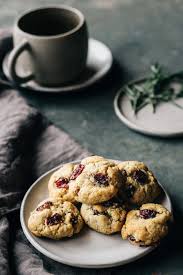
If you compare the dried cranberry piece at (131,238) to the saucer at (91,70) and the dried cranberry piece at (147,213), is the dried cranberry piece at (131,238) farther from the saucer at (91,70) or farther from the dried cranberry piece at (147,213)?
the saucer at (91,70)

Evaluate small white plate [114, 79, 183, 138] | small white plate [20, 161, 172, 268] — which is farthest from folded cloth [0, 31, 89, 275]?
small white plate [114, 79, 183, 138]

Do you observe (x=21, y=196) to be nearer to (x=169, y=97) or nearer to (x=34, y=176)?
(x=34, y=176)

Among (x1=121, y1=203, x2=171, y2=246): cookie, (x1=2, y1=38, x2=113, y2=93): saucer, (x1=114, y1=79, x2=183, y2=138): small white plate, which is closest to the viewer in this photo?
(x1=121, y1=203, x2=171, y2=246): cookie

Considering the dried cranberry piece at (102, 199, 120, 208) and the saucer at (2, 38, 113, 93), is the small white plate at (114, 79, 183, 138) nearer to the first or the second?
the saucer at (2, 38, 113, 93)

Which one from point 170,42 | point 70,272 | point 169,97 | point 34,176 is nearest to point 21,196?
point 34,176

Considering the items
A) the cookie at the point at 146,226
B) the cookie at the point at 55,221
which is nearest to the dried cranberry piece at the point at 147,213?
the cookie at the point at 146,226

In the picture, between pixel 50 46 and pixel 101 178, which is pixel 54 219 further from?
pixel 50 46
